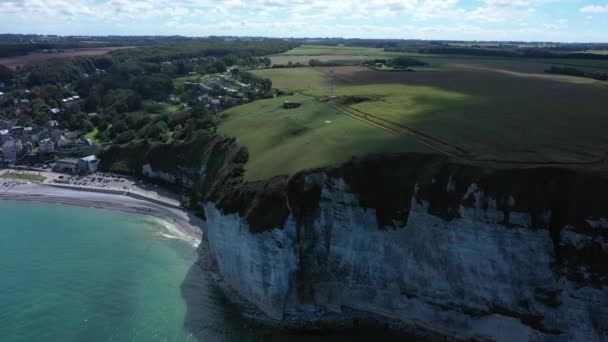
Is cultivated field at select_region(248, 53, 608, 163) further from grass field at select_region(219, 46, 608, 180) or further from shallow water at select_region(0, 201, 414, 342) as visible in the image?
shallow water at select_region(0, 201, 414, 342)

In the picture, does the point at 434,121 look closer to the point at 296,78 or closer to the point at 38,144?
the point at 296,78

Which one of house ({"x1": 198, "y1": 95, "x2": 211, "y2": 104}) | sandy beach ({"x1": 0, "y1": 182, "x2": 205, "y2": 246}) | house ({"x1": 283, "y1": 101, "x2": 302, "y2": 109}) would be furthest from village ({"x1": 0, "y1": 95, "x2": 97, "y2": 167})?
house ({"x1": 283, "y1": 101, "x2": 302, "y2": 109})

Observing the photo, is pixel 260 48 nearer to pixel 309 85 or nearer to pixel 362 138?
pixel 309 85

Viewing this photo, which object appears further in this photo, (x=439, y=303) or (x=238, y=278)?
(x=238, y=278)

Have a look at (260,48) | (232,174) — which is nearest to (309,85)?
(232,174)

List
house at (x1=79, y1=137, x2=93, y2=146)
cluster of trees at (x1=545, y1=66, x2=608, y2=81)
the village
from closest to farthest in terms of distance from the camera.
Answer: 1. the village
2. house at (x1=79, y1=137, x2=93, y2=146)
3. cluster of trees at (x1=545, y1=66, x2=608, y2=81)

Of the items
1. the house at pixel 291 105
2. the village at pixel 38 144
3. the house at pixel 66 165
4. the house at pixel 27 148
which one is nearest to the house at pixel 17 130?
the village at pixel 38 144
